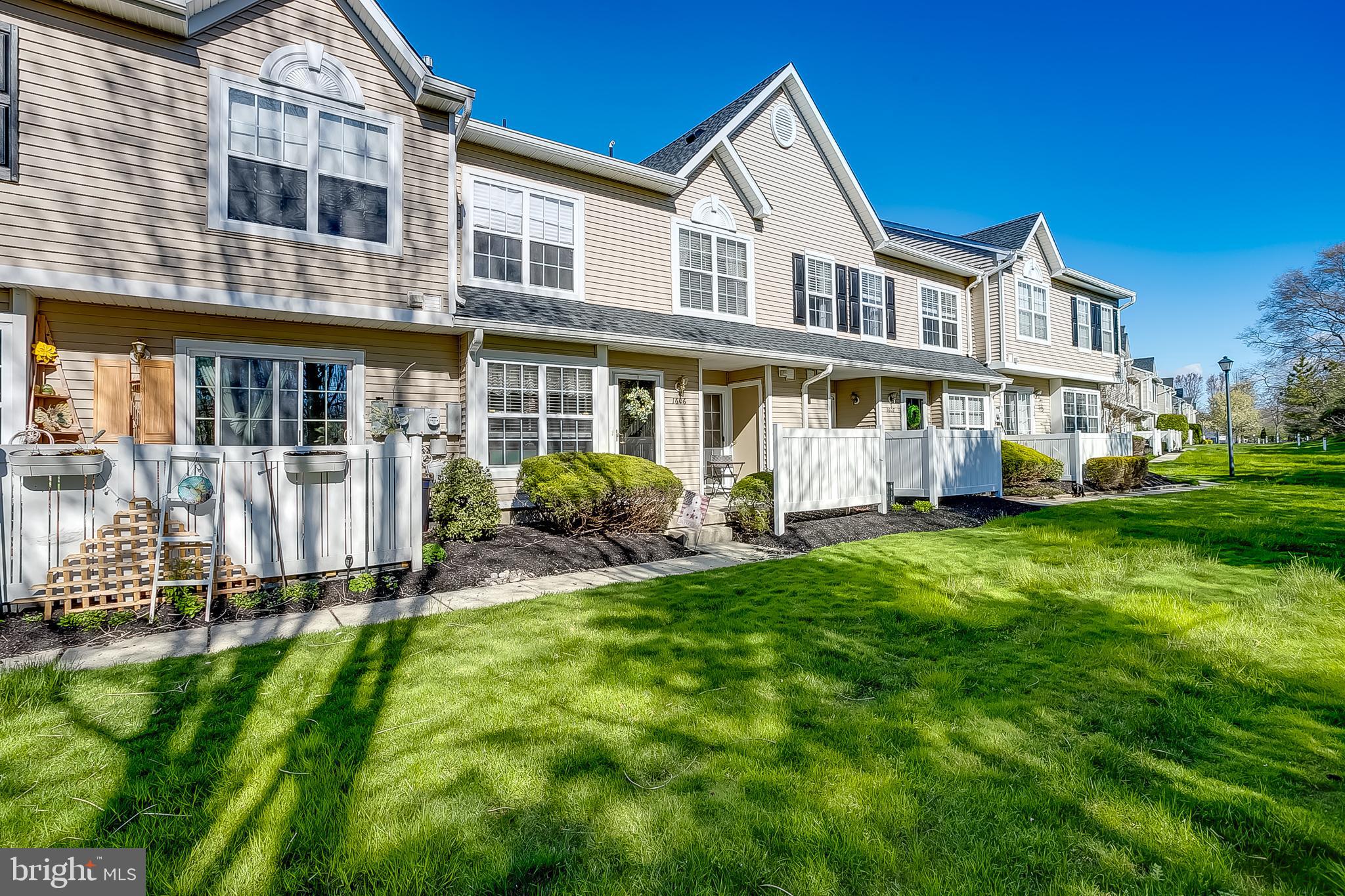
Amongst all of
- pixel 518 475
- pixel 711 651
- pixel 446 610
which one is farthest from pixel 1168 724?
pixel 518 475

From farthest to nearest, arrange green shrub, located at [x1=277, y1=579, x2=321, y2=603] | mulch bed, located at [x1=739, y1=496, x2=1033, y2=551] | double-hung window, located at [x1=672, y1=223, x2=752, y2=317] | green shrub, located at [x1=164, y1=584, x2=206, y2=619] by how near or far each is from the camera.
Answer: double-hung window, located at [x1=672, y1=223, x2=752, y2=317] < mulch bed, located at [x1=739, y1=496, x2=1033, y2=551] < green shrub, located at [x1=277, y1=579, x2=321, y2=603] < green shrub, located at [x1=164, y1=584, x2=206, y2=619]

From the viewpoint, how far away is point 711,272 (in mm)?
12508

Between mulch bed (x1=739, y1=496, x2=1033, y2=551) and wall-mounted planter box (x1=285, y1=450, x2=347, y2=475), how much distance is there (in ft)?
17.8

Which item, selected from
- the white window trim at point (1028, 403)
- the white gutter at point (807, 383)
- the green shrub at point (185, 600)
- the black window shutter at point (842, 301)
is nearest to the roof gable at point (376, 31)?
the green shrub at point (185, 600)

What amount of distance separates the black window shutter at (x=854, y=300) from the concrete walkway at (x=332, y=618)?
907cm

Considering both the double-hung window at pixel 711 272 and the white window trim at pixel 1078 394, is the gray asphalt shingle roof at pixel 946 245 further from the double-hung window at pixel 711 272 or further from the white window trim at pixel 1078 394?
the double-hung window at pixel 711 272

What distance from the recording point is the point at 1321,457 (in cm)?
2239

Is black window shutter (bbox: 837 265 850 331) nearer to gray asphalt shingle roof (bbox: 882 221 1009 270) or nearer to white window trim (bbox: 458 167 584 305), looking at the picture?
gray asphalt shingle roof (bbox: 882 221 1009 270)

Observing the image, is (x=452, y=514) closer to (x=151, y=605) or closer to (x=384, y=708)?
(x=151, y=605)

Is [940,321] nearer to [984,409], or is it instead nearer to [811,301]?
[984,409]

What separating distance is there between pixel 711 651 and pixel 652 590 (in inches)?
76.1

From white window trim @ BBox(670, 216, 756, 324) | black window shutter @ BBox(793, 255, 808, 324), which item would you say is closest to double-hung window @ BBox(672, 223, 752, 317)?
white window trim @ BBox(670, 216, 756, 324)

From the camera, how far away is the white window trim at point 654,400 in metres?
10.6

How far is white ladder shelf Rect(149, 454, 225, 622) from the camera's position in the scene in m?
5.09
